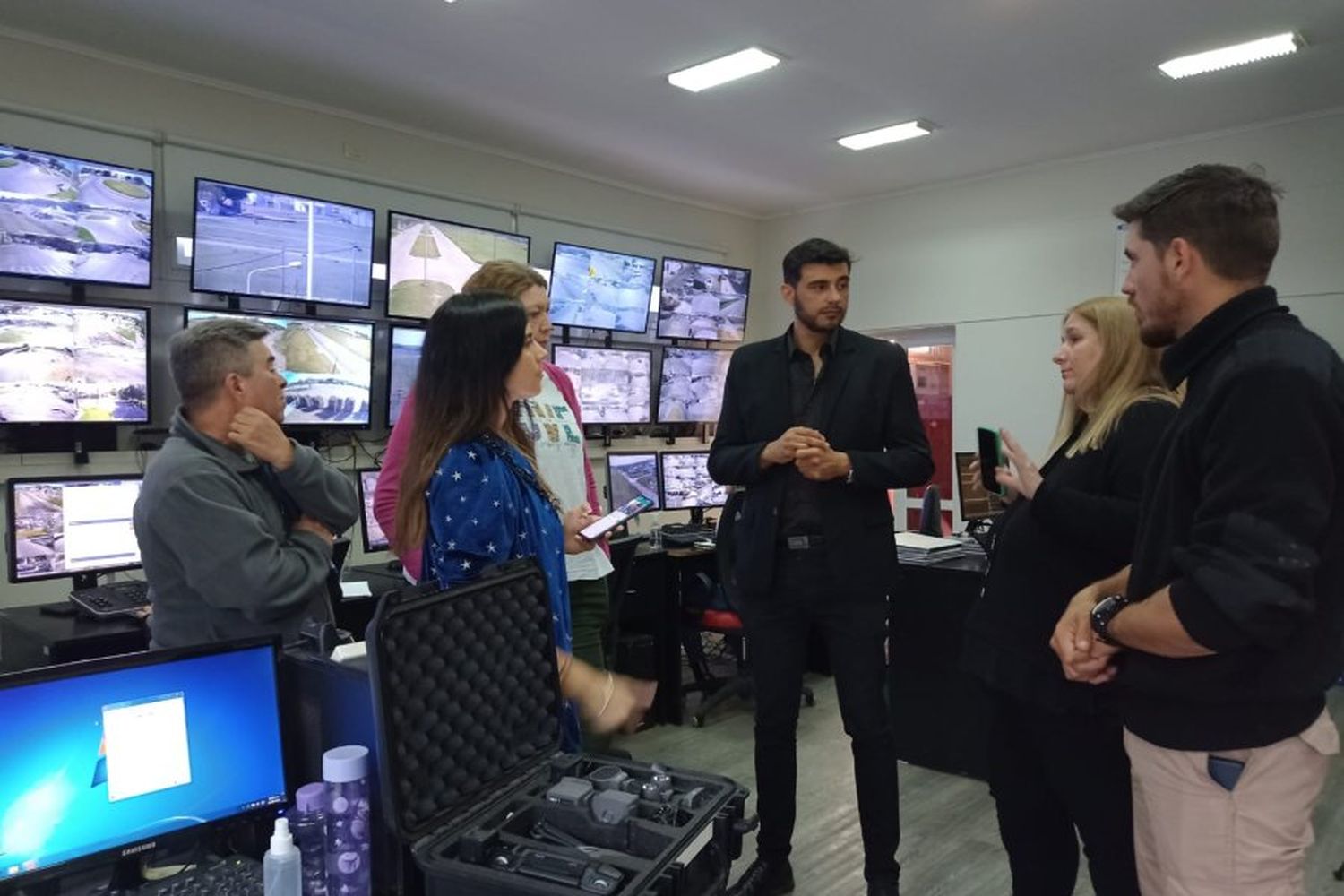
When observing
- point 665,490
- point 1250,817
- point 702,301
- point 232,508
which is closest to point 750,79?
point 702,301

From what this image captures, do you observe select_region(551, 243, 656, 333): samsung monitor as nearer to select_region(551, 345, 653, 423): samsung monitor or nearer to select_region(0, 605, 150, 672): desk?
select_region(551, 345, 653, 423): samsung monitor

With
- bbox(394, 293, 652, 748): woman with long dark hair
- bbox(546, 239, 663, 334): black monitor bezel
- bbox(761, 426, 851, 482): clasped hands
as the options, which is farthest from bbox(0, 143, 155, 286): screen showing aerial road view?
bbox(761, 426, 851, 482): clasped hands

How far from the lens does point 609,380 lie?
5395 millimetres

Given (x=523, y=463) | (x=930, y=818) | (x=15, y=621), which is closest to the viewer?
(x=523, y=463)

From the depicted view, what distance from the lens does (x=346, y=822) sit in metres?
1.13

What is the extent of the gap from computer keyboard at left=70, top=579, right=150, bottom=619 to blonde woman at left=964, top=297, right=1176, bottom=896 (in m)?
2.45

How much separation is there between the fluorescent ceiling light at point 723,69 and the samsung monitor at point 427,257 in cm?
117

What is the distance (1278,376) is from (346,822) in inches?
52.2

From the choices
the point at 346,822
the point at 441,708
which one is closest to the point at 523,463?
the point at 441,708

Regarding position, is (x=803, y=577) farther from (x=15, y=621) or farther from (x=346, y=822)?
(x=15, y=621)

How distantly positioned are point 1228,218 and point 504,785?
1314 mm

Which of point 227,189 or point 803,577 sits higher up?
point 227,189

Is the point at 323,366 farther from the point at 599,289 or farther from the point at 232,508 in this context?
the point at 232,508

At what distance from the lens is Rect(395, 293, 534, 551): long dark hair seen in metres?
1.50
